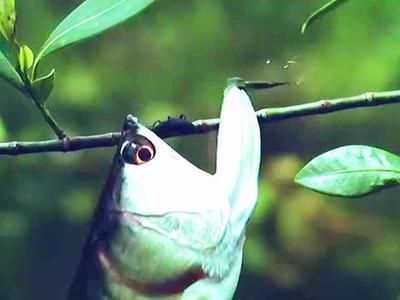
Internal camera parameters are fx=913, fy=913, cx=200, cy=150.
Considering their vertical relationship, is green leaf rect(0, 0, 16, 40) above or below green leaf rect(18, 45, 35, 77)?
above

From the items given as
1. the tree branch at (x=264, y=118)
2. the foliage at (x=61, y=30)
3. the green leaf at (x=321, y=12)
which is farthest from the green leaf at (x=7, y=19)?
the green leaf at (x=321, y=12)

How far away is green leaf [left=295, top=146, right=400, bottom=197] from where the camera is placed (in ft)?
2.90

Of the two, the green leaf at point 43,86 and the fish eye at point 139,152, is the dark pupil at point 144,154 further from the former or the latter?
the green leaf at point 43,86

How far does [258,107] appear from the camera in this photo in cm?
92

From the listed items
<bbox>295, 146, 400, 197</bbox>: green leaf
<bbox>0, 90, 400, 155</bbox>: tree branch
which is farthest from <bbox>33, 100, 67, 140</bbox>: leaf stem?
<bbox>295, 146, 400, 197</bbox>: green leaf

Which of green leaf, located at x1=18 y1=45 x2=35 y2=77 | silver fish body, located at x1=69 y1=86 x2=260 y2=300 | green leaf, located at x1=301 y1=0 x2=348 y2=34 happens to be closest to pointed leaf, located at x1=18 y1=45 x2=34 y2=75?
green leaf, located at x1=18 y1=45 x2=35 y2=77

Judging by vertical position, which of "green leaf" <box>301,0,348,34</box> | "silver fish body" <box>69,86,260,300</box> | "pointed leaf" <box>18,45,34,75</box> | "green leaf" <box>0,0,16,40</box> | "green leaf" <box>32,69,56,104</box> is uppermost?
"green leaf" <box>301,0,348,34</box>

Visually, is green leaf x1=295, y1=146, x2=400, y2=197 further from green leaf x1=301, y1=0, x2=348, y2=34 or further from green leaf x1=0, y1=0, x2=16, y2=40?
green leaf x1=0, y1=0, x2=16, y2=40

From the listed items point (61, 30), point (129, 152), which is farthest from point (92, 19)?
point (129, 152)

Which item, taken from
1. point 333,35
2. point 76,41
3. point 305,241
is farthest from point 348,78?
point 76,41

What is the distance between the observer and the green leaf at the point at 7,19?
2.88 ft

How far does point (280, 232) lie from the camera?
0.93 meters

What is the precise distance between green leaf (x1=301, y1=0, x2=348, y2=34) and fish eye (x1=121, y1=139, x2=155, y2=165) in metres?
0.19

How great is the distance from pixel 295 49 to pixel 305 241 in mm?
194
